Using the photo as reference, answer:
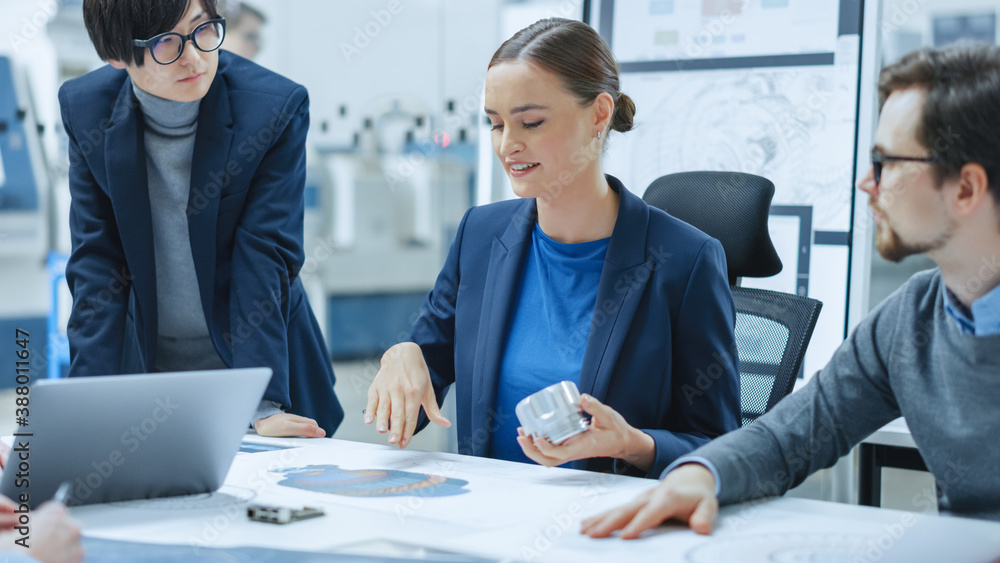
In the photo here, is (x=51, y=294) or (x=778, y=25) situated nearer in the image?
(x=778, y=25)

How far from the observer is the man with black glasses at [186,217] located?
5.42ft

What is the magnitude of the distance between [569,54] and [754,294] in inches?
26.6

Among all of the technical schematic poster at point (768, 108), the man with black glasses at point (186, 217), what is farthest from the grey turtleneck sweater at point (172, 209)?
the technical schematic poster at point (768, 108)

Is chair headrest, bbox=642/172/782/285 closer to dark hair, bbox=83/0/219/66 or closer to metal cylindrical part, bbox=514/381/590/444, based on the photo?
metal cylindrical part, bbox=514/381/590/444

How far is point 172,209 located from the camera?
1.72 metres

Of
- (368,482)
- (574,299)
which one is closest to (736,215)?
(574,299)

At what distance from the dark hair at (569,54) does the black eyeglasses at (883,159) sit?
0.59 m

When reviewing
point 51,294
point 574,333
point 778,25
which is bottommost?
point 51,294

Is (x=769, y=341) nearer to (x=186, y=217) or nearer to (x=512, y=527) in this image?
(x=512, y=527)

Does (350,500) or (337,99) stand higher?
(337,99)

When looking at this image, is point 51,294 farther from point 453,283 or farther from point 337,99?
point 453,283

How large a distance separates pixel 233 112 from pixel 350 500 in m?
Result: 0.86

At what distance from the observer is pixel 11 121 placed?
4.03m

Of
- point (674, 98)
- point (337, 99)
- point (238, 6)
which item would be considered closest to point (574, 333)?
point (674, 98)
